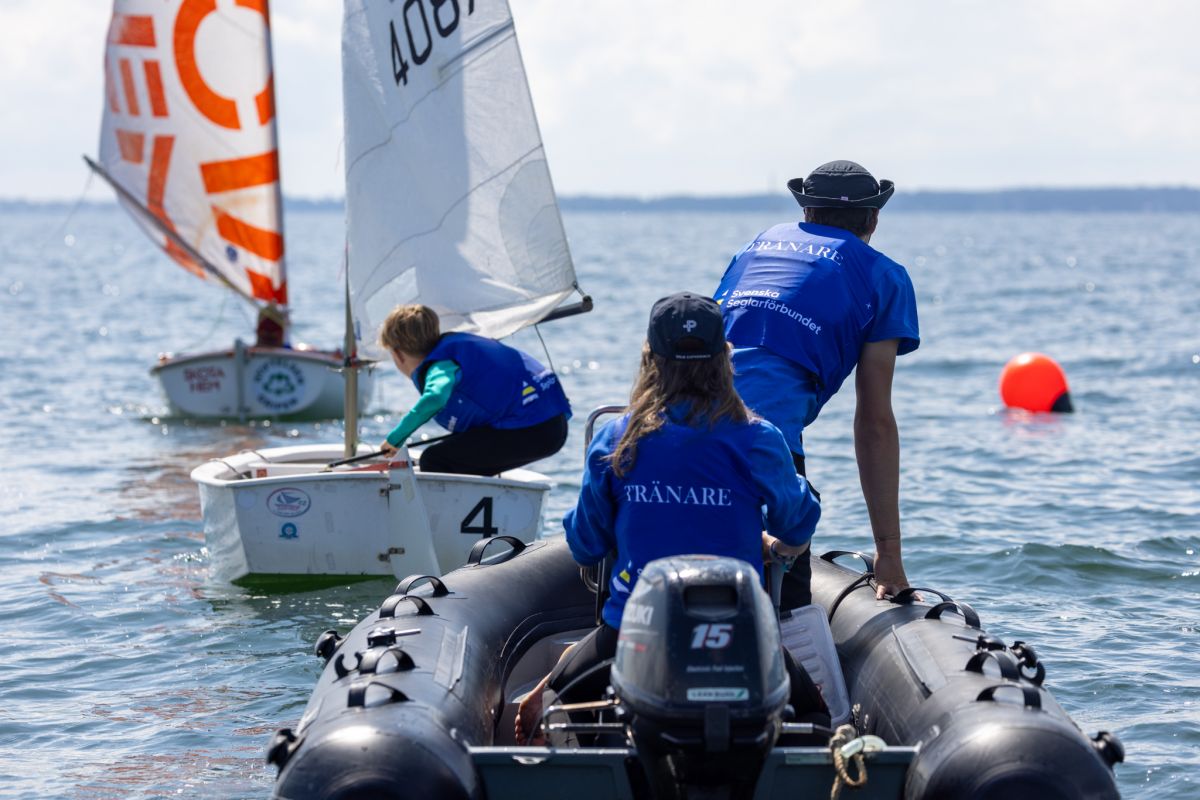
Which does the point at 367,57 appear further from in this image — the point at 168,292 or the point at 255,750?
the point at 168,292

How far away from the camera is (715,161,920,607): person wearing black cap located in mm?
4598

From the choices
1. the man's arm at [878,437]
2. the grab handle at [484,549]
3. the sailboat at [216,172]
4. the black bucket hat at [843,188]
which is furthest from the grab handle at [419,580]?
the sailboat at [216,172]

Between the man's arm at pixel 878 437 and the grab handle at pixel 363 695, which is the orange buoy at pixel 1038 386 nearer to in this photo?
the man's arm at pixel 878 437

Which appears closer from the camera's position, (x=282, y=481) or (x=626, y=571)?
(x=626, y=571)

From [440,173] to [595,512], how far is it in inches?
199

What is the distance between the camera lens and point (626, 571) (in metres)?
3.95

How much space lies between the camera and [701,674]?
351cm

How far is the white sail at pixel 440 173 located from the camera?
860cm

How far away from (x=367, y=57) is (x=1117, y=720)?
5157mm

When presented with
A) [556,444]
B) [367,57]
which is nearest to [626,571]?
[556,444]

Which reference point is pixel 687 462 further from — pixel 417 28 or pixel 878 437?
pixel 417 28

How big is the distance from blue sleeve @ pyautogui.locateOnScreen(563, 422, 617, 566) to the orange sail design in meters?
11.3

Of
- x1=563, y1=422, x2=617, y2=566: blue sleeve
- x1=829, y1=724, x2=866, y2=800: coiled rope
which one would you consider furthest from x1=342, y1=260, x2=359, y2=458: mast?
x1=829, y1=724, x2=866, y2=800: coiled rope

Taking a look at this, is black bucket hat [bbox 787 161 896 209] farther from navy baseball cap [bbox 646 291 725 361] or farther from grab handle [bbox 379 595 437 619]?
grab handle [bbox 379 595 437 619]
